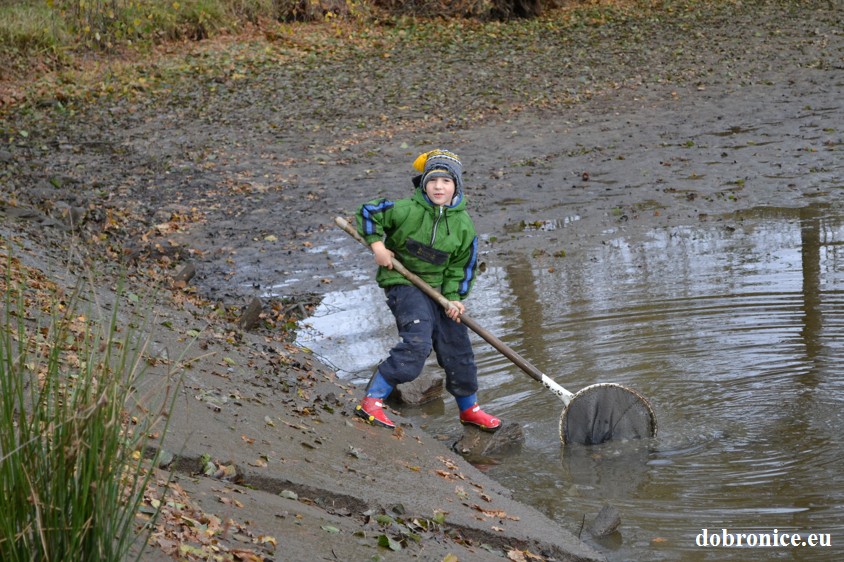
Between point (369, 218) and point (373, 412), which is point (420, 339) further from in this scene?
point (369, 218)

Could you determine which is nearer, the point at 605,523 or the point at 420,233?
the point at 605,523

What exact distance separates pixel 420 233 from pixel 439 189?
1.03 feet

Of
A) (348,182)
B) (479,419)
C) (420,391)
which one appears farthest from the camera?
(348,182)

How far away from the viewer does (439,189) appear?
6469 millimetres

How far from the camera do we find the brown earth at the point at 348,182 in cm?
487

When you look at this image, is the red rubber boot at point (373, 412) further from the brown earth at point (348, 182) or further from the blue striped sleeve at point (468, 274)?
the blue striped sleeve at point (468, 274)

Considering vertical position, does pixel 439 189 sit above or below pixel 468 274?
above

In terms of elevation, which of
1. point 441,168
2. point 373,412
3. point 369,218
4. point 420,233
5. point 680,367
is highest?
point 441,168

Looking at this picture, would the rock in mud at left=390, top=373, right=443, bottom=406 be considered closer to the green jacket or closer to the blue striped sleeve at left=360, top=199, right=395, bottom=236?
the green jacket

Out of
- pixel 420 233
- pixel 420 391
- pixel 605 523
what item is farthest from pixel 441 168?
pixel 605 523

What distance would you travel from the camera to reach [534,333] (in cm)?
862

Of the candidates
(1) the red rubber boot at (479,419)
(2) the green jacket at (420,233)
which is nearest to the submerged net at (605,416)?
(1) the red rubber boot at (479,419)

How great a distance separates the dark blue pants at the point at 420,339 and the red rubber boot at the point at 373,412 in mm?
173

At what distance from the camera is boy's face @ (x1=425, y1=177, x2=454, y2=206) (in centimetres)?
647
